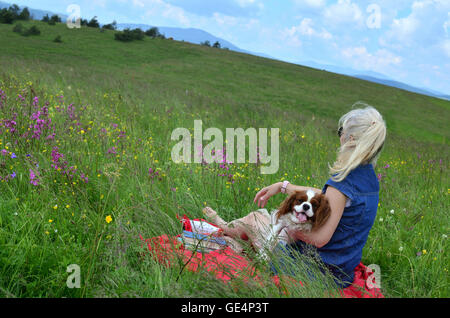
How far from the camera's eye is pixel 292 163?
18.5 ft

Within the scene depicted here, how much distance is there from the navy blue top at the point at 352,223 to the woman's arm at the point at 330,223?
57mm

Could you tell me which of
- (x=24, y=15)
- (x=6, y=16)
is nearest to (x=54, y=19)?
(x=24, y=15)

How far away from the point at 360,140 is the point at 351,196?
0.46 meters

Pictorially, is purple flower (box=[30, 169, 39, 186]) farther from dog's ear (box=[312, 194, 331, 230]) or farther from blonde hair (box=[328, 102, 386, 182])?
blonde hair (box=[328, 102, 386, 182])

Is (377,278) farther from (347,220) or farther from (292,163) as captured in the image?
(292,163)

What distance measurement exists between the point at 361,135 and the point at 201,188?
2151mm

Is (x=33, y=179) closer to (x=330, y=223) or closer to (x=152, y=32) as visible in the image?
(x=330, y=223)

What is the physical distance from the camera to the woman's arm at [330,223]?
2551 mm

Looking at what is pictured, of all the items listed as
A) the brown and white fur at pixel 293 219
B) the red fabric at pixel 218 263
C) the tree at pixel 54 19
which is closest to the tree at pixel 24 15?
the tree at pixel 54 19

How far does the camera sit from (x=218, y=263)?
245 centimetres

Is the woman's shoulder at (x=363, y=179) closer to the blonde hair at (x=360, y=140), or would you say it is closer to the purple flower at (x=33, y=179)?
the blonde hair at (x=360, y=140)

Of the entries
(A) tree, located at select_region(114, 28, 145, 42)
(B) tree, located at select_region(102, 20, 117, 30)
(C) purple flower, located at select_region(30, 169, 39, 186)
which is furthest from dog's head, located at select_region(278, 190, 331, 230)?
(B) tree, located at select_region(102, 20, 117, 30)

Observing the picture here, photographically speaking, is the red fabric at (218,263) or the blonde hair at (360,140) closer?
the red fabric at (218,263)
